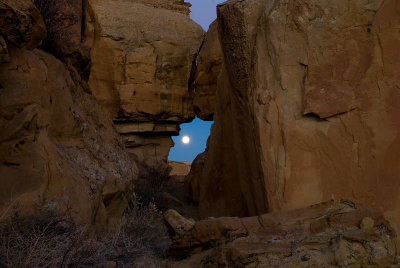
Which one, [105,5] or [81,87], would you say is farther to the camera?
[105,5]

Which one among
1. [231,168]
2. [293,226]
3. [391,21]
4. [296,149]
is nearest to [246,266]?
[293,226]

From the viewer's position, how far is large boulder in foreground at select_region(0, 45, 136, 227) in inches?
122

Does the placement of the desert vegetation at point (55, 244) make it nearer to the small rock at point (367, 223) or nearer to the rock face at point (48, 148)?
the rock face at point (48, 148)

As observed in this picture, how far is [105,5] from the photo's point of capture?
1479cm

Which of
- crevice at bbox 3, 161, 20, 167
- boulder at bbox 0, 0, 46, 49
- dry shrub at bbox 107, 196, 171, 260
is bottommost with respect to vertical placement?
dry shrub at bbox 107, 196, 171, 260

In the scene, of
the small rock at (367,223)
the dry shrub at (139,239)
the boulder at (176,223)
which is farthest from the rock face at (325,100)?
the small rock at (367,223)

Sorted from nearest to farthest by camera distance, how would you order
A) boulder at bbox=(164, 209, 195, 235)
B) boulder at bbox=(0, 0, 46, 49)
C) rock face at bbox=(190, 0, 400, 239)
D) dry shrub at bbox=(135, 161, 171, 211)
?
boulder at bbox=(0, 0, 46, 49), boulder at bbox=(164, 209, 195, 235), rock face at bbox=(190, 0, 400, 239), dry shrub at bbox=(135, 161, 171, 211)

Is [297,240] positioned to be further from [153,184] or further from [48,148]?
[153,184]

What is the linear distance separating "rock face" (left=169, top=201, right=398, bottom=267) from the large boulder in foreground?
102cm

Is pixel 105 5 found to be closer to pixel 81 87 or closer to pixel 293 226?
pixel 81 87

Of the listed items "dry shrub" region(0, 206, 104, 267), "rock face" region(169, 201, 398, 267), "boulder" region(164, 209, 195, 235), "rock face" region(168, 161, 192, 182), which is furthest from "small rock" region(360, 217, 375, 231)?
"rock face" region(168, 161, 192, 182)

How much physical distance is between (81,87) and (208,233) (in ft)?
8.86

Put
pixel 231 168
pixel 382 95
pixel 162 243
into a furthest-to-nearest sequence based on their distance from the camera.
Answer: pixel 231 168 < pixel 382 95 < pixel 162 243

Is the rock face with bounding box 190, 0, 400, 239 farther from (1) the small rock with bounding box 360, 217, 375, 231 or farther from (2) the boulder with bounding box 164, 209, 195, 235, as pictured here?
(1) the small rock with bounding box 360, 217, 375, 231
